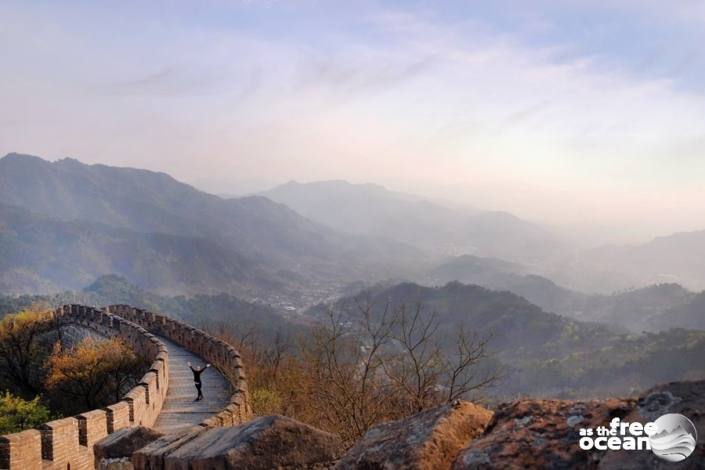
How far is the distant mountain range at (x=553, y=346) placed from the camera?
78688 millimetres

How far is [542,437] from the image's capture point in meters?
2.96

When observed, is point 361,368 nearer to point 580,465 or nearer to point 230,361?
point 230,361

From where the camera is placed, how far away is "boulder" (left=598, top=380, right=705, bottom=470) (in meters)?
2.38

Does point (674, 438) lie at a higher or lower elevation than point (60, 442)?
higher

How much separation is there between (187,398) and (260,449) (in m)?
17.3

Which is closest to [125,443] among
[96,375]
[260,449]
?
[260,449]

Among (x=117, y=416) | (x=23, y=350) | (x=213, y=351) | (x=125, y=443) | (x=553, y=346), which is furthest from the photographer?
(x=553, y=346)

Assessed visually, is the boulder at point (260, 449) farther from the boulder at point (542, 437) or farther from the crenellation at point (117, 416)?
the crenellation at point (117, 416)

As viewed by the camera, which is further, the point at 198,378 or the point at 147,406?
the point at 198,378

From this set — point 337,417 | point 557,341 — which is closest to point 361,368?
point 337,417

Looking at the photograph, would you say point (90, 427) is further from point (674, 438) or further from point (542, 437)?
point (674, 438)

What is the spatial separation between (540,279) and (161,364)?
179412mm

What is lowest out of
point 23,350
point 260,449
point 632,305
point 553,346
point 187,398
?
point 553,346

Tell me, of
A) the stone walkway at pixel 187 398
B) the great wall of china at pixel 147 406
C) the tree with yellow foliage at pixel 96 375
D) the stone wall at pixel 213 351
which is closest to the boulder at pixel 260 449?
the stone wall at pixel 213 351
